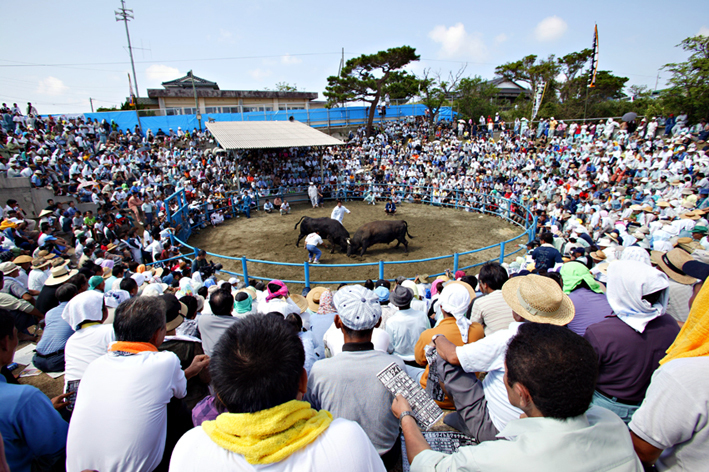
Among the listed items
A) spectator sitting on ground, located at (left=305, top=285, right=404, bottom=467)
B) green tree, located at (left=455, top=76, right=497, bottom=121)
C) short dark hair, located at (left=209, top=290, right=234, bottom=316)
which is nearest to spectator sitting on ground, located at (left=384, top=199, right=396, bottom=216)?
short dark hair, located at (left=209, top=290, right=234, bottom=316)

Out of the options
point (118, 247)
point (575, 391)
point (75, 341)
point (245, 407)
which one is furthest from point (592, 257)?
point (118, 247)

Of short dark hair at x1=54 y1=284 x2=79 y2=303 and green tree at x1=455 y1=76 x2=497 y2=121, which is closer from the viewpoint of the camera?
short dark hair at x1=54 y1=284 x2=79 y2=303

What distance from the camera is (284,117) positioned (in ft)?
88.6

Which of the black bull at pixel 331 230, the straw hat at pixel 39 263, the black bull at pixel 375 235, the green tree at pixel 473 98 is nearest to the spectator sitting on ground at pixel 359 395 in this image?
the straw hat at pixel 39 263

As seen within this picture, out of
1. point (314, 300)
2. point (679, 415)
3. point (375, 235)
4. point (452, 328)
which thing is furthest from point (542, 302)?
point (375, 235)

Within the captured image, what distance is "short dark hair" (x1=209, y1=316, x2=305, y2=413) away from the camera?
3.82 feet

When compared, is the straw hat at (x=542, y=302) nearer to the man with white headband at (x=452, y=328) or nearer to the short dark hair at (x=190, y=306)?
the man with white headband at (x=452, y=328)

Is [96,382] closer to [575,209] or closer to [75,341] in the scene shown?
[75,341]

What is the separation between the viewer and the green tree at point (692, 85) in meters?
14.5

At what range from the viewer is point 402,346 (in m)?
3.35

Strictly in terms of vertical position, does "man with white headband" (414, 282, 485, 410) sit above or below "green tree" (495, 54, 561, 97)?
below

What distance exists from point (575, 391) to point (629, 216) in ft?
34.9

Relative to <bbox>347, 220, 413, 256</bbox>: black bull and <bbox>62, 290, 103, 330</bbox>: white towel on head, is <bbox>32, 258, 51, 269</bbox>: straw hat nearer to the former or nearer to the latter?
<bbox>62, 290, 103, 330</bbox>: white towel on head

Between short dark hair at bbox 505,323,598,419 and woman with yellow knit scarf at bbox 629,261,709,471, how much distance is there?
467 mm
